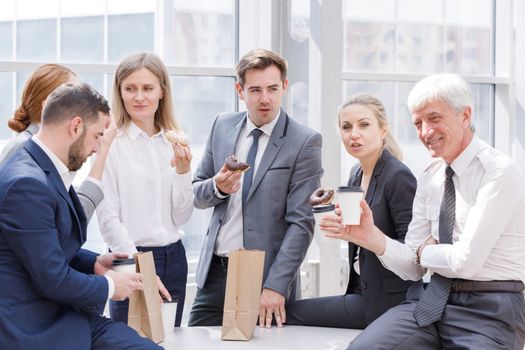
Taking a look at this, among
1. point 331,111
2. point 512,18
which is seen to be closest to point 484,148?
point 331,111

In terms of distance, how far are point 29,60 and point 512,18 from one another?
3.20 metres

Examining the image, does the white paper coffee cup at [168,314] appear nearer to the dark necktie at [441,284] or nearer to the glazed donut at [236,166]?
the glazed donut at [236,166]

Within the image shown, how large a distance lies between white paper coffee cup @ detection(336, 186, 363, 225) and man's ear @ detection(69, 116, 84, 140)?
2.75 feet

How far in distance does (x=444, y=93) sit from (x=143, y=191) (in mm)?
1152

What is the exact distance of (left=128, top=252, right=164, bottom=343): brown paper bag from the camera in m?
2.62

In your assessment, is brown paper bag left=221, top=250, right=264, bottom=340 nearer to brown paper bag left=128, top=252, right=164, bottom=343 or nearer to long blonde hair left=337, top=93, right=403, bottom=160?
brown paper bag left=128, top=252, right=164, bottom=343

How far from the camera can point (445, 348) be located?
107 inches

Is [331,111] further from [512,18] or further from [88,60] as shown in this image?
[512,18]

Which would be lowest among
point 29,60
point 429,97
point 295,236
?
point 295,236

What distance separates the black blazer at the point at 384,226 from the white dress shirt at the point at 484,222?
21 cm

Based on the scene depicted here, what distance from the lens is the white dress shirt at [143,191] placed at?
10.4 feet

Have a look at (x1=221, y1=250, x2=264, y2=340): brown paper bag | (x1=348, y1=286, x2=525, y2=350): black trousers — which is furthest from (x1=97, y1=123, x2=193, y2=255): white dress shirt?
(x1=348, y1=286, x2=525, y2=350): black trousers

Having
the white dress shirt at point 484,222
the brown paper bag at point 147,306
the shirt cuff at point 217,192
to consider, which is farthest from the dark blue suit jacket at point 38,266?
the white dress shirt at point 484,222

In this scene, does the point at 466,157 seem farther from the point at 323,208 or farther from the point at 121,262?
the point at 121,262
